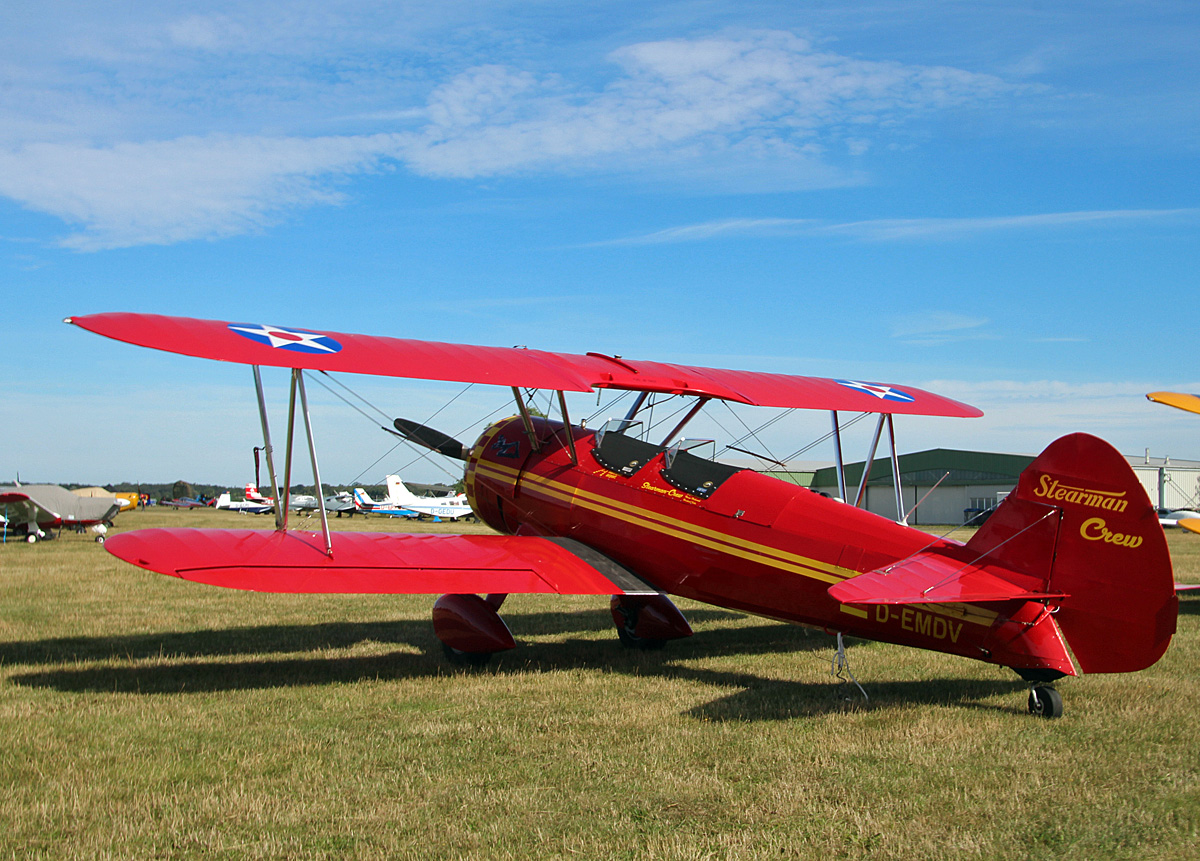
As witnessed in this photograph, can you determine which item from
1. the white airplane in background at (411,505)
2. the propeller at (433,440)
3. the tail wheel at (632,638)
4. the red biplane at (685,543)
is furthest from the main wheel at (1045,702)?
the white airplane in background at (411,505)

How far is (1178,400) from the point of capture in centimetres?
1373

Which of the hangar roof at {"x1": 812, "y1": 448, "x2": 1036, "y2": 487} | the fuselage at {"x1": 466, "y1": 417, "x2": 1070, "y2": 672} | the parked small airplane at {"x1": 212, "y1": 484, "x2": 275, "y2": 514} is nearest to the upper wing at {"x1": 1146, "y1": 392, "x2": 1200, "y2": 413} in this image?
the fuselage at {"x1": 466, "y1": 417, "x2": 1070, "y2": 672}

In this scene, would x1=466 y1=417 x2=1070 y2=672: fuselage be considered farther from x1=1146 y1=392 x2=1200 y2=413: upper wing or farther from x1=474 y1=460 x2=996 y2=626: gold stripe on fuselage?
x1=1146 y1=392 x2=1200 y2=413: upper wing

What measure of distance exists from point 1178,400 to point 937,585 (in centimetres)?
1064

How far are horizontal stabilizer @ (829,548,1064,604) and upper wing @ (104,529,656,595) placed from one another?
2540 mm

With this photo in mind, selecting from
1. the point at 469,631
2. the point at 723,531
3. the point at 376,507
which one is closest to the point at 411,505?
the point at 376,507

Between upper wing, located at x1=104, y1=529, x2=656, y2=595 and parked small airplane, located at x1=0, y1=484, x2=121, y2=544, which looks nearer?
upper wing, located at x1=104, y1=529, x2=656, y2=595

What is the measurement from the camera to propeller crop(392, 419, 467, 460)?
971 cm

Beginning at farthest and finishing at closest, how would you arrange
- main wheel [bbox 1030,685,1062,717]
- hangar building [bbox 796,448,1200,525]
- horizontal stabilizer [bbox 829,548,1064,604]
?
1. hangar building [bbox 796,448,1200,525]
2. main wheel [bbox 1030,685,1062,717]
3. horizontal stabilizer [bbox 829,548,1064,604]

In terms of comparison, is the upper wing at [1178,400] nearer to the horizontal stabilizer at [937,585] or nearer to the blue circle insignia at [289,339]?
the horizontal stabilizer at [937,585]

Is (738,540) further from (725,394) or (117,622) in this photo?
(117,622)

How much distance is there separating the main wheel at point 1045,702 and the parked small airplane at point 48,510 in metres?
22.5

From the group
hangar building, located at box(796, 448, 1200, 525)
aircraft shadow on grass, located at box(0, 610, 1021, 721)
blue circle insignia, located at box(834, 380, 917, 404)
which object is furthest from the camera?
hangar building, located at box(796, 448, 1200, 525)

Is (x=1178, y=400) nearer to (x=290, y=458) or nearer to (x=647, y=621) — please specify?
(x=647, y=621)
